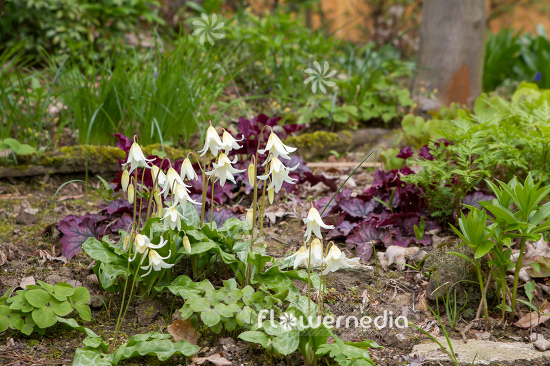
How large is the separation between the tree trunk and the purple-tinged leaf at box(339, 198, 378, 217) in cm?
243

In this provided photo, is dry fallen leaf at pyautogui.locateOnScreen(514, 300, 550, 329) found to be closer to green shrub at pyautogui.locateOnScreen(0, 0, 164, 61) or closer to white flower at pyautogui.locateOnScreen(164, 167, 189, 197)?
white flower at pyautogui.locateOnScreen(164, 167, 189, 197)

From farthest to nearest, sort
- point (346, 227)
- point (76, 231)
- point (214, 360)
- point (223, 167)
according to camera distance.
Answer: point (346, 227), point (76, 231), point (223, 167), point (214, 360)

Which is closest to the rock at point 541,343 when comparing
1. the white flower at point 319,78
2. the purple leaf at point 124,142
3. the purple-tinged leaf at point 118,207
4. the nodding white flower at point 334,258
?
the nodding white flower at point 334,258

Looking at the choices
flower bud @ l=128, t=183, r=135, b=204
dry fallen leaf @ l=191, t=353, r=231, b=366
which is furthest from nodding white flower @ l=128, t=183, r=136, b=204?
dry fallen leaf @ l=191, t=353, r=231, b=366

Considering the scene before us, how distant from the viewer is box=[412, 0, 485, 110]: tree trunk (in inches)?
174

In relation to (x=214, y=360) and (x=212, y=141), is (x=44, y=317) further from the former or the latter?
(x=212, y=141)

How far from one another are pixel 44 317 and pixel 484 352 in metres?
1.59

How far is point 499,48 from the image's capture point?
6.08 m

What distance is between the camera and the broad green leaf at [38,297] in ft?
5.29

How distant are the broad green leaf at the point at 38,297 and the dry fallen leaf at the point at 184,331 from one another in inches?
17.7

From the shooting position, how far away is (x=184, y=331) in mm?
1703

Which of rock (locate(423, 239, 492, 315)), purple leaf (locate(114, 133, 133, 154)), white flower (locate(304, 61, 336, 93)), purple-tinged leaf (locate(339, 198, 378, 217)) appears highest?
white flower (locate(304, 61, 336, 93))

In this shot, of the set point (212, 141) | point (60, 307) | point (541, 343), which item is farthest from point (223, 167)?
point (541, 343)

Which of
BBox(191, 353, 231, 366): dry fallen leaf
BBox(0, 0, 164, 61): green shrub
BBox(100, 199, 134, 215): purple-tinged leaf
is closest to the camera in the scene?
BBox(191, 353, 231, 366): dry fallen leaf
